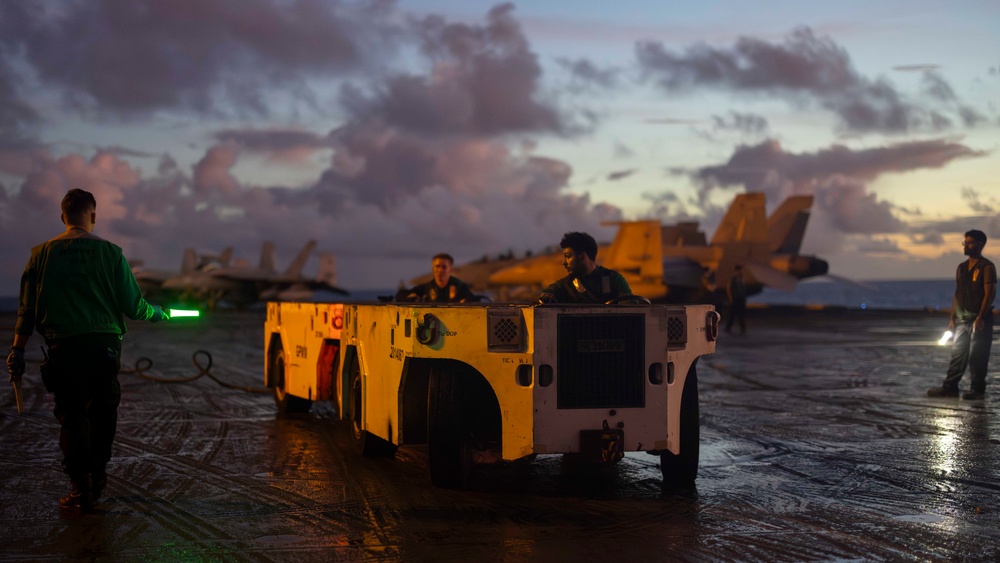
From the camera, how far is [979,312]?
12.1 metres

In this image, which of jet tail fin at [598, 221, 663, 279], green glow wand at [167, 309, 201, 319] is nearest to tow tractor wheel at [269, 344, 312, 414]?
green glow wand at [167, 309, 201, 319]

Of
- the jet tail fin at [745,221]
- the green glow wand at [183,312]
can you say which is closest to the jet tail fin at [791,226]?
the jet tail fin at [745,221]

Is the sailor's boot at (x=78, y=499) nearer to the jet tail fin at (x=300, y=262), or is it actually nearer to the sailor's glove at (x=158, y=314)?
the sailor's glove at (x=158, y=314)

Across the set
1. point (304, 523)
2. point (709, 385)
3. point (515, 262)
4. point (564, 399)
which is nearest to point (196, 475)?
point (304, 523)

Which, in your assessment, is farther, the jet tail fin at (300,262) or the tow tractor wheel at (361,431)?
the jet tail fin at (300,262)

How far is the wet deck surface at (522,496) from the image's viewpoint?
5090mm

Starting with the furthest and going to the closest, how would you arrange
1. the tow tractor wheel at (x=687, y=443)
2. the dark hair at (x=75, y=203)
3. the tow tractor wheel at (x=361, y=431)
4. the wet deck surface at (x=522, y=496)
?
the tow tractor wheel at (x=361, y=431) → the tow tractor wheel at (x=687, y=443) → the dark hair at (x=75, y=203) → the wet deck surface at (x=522, y=496)

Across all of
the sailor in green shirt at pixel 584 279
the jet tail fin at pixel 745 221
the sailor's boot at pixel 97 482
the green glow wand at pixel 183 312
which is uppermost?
the jet tail fin at pixel 745 221

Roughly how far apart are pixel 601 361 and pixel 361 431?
2648 mm

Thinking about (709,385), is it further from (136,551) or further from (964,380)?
(136,551)

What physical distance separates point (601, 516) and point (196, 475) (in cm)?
328

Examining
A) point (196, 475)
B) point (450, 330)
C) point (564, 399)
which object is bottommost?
point (196, 475)

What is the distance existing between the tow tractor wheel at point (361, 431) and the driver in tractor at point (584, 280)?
188 centimetres

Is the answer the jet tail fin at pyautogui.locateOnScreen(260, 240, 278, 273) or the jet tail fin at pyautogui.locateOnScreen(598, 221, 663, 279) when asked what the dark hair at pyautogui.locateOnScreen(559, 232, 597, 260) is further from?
the jet tail fin at pyautogui.locateOnScreen(260, 240, 278, 273)
